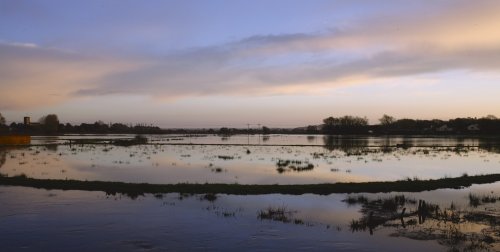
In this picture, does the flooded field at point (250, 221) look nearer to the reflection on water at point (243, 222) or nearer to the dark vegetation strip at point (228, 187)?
the reflection on water at point (243, 222)

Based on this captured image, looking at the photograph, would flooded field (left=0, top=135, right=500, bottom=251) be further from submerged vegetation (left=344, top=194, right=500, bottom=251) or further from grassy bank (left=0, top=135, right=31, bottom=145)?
grassy bank (left=0, top=135, right=31, bottom=145)

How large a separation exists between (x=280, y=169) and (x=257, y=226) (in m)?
19.3

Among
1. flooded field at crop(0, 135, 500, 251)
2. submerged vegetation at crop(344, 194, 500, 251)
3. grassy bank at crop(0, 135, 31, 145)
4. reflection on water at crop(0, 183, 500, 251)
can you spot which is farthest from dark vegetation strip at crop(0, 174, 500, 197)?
grassy bank at crop(0, 135, 31, 145)

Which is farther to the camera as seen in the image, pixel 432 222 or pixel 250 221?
pixel 250 221

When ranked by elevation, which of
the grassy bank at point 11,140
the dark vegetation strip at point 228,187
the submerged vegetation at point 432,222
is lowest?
the submerged vegetation at point 432,222

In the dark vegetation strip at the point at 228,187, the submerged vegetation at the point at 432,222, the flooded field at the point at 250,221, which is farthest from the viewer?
the dark vegetation strip at the point at 228,187

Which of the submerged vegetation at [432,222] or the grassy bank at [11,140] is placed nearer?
the submerged vegetation at [432,222]

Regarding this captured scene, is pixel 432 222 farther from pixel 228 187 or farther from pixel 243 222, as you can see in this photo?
pixel 228 187

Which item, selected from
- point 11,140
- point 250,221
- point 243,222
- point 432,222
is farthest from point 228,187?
point 11,140

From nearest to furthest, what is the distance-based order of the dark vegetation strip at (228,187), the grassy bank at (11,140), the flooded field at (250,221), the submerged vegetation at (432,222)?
the flooded field at (250,221) < the submerged vegetation at (432,222) < the dark vegetation strip at (228,187) < the grassy bank at (11,140)

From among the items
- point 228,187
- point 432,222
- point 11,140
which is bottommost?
point 432,222

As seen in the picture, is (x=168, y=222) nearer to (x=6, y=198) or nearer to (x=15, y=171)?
(x=6, y=198)

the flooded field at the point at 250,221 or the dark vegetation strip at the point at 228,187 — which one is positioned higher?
the dark vegetation strip at the point at 228,187

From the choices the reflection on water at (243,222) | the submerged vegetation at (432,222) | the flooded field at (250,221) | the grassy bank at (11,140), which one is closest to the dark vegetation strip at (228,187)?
the flooded field at (250,221)
